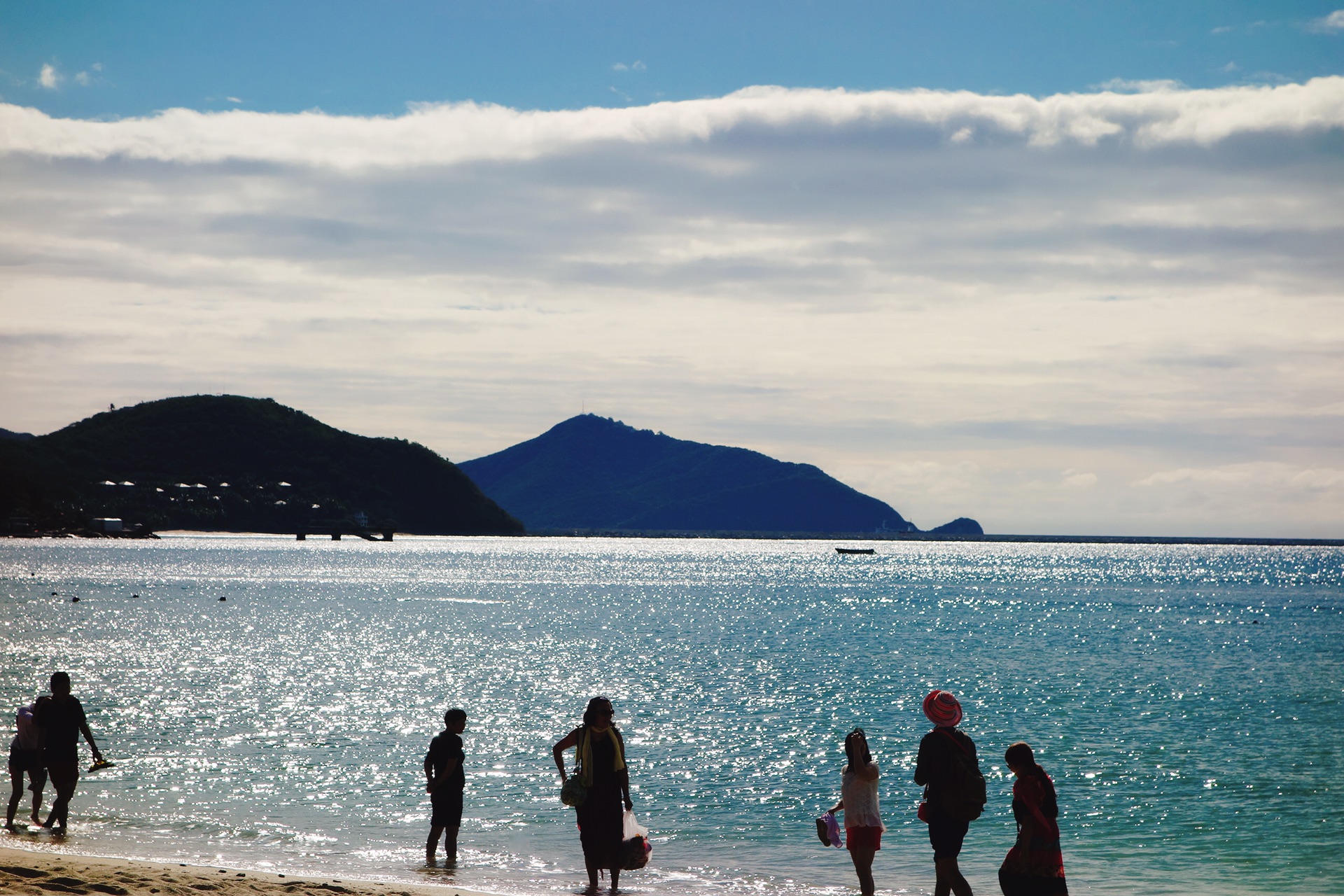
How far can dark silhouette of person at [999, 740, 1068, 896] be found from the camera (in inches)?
370

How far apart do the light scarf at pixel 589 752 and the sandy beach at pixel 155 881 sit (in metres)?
2.80

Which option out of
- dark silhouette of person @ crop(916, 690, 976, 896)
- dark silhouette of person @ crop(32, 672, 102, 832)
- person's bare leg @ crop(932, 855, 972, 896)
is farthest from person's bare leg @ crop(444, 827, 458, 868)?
dark silhouette of person @ crop(916, 690, 976, 896)

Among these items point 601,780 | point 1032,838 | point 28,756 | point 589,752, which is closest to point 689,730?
point 28,756

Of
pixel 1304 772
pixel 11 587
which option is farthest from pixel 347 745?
pixel 11 587

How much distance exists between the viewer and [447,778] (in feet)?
44.3

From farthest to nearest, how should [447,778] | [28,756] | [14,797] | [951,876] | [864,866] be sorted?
[14,797] < [28,756] < [447,778] < [864,866] < [951,876]

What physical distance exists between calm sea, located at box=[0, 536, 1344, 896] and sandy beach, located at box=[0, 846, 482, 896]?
1174 mm

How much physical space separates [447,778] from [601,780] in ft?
8.83

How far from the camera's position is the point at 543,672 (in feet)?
134

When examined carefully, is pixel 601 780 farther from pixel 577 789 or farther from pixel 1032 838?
pixel 1032 838

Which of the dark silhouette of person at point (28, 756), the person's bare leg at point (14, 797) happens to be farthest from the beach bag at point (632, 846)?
the person's bare leg at point (14, 797)

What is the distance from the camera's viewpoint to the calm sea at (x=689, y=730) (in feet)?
53.7

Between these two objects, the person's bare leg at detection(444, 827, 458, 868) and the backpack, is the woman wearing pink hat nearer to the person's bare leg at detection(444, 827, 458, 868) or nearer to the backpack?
the backpack

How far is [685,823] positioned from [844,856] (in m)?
2.89
